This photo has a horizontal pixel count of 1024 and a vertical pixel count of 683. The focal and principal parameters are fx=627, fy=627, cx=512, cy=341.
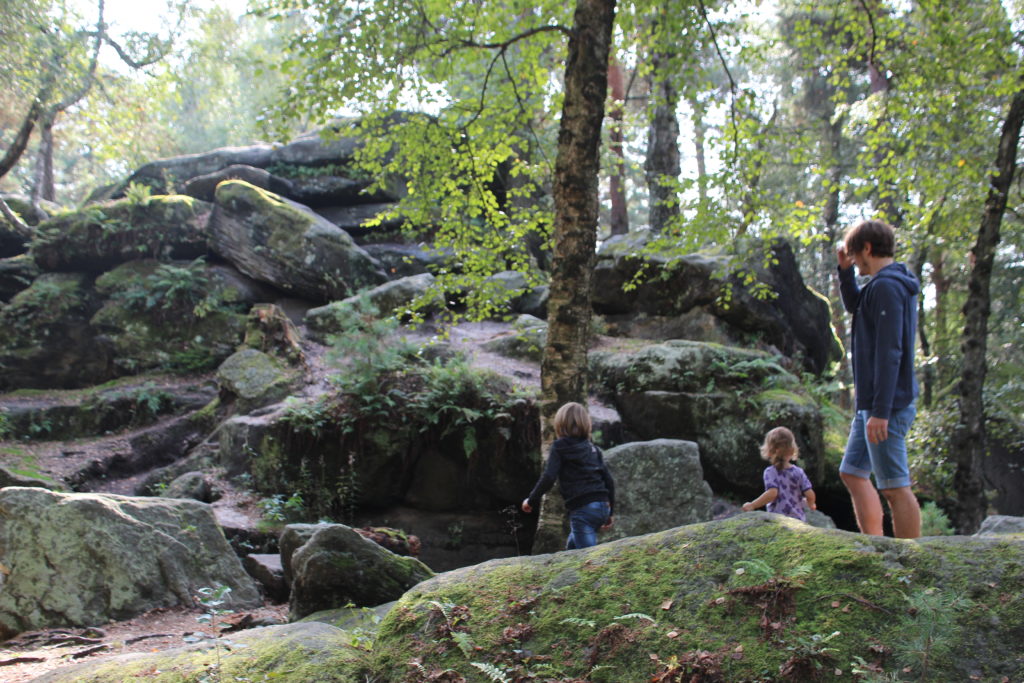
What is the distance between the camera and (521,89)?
7453 mm

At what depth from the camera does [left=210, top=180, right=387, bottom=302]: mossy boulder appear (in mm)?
→ 15711

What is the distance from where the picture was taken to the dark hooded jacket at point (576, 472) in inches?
210

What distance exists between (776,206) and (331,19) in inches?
209

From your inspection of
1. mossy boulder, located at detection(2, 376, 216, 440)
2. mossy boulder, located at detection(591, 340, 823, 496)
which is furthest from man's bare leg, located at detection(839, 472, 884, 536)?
mossy boulder, located at detection(2, 376, 216, 440)

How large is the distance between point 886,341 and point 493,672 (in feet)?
10.0

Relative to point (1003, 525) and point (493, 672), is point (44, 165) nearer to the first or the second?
point (493, 672)

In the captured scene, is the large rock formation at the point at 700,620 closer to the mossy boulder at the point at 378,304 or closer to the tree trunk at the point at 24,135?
the mossy boulder at the point at 378,304

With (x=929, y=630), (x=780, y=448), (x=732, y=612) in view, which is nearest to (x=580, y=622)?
(x=732, y=612)

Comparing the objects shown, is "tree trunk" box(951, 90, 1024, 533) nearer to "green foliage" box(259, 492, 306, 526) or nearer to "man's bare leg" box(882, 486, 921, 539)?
"man's bare leg" box(882, 486, 921, 539)

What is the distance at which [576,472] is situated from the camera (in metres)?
5.39

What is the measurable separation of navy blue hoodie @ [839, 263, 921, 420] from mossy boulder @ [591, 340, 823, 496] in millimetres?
5888

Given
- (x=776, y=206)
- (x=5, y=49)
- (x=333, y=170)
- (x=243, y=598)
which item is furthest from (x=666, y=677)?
(x=333, y=170)

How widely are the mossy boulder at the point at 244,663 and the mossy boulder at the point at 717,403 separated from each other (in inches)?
314

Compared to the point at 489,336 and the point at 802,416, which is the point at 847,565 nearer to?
the point at 802,416
